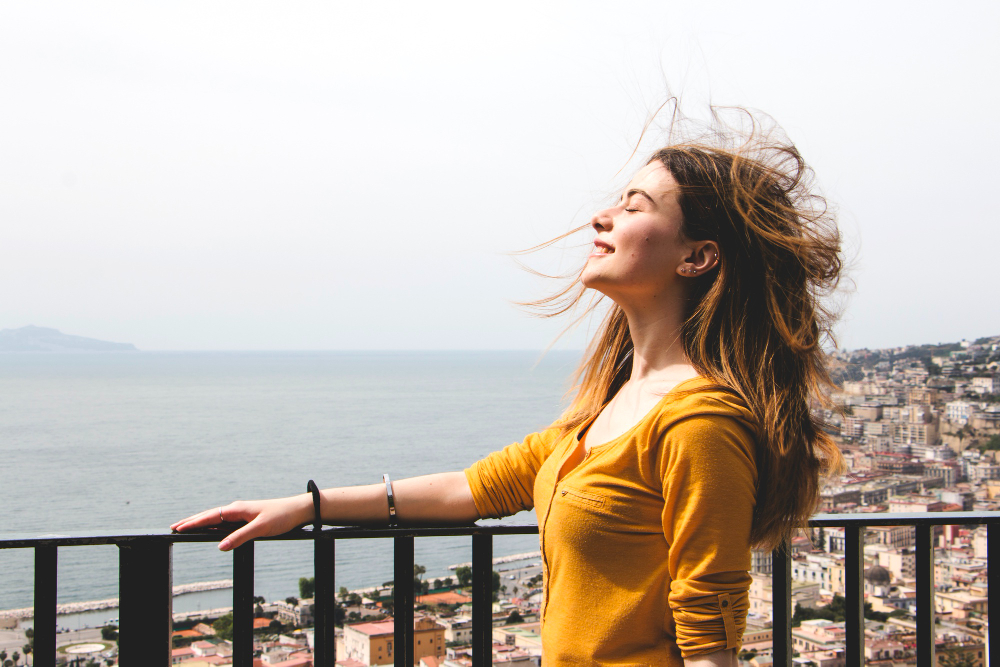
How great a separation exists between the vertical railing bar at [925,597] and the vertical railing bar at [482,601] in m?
1.19

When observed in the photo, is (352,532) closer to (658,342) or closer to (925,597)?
(658,342)

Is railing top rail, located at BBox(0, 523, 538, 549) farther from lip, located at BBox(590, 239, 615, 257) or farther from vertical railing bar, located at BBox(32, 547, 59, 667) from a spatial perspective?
lip, located at BBox(590, 239, 615, 257)

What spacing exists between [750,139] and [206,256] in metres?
130

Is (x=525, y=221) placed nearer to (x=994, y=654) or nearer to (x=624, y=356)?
(x=624, y=356)

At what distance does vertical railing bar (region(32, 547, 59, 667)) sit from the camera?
1.61 m

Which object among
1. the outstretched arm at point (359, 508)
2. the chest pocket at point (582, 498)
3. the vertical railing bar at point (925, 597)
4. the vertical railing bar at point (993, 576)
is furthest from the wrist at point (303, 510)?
the vertical railing bar at point (993, 576)

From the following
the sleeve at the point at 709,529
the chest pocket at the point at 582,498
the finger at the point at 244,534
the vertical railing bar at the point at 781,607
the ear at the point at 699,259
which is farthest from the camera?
the vertical railing bar at the point at 781,607

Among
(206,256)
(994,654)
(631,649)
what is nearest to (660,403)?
(631,649)

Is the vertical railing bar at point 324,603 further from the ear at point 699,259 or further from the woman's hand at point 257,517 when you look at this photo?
the ear at point 699,259

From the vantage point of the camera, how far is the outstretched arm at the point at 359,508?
1.57m

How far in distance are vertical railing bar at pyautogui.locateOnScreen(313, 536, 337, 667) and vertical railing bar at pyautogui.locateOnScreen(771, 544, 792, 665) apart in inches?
43.4

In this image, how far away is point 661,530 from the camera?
123cm

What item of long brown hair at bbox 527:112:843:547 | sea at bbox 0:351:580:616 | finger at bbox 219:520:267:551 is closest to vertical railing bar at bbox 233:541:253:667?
finger at bbox 219:520:267:551

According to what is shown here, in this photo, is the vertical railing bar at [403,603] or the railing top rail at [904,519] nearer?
the vertical railing bar at [403,603]
